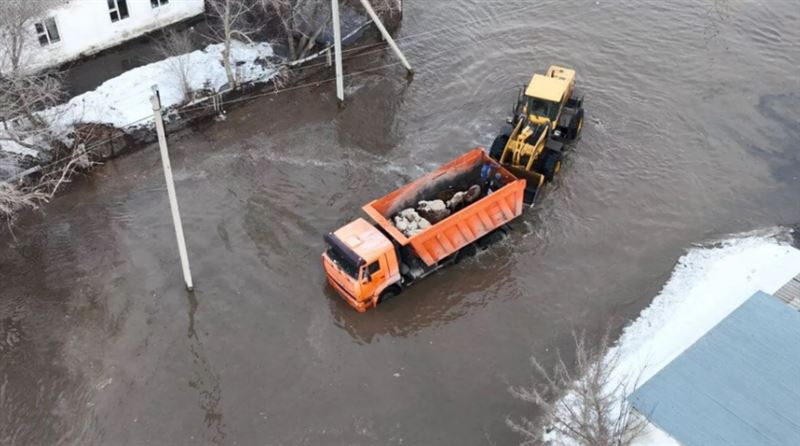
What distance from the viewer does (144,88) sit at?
2458 centimetres

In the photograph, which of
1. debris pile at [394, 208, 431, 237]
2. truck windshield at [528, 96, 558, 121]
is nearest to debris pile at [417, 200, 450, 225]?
debris pile at [394, 208, 431, 237]

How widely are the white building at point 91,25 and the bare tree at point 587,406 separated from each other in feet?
64.8

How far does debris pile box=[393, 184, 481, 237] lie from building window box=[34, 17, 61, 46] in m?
15.4

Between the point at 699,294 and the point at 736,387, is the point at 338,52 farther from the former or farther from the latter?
the point at 736,387

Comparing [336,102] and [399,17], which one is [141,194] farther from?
[399,17]

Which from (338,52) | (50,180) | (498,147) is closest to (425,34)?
(338,52)

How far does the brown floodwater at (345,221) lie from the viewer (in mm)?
16047

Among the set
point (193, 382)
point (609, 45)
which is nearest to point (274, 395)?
point (193, 382)

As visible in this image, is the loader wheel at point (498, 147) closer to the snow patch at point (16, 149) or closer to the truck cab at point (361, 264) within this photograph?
the truck cab at point (361, 264)

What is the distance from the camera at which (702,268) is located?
19.2m

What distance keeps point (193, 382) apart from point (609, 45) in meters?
22.2

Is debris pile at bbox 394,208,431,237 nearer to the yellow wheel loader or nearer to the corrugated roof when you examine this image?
the yellow wheel loader

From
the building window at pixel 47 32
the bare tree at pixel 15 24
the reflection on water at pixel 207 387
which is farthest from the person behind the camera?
the building window at pixel 47 32

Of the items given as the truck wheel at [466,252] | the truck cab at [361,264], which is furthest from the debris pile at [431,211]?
the truck wheel at [466,252]
